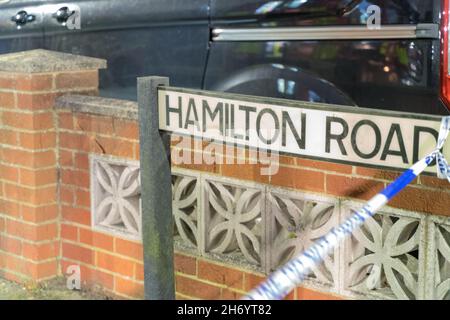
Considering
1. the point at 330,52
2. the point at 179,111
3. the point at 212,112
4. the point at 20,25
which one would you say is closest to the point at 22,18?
the point at 20,25

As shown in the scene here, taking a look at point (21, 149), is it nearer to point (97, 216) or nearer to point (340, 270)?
point (97, 216)

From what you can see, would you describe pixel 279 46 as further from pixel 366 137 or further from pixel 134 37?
pixel 366 137

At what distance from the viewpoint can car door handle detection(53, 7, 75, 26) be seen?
18.3 feet

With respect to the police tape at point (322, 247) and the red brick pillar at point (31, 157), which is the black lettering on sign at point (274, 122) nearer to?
Answer: the police tape at point (322, 247)

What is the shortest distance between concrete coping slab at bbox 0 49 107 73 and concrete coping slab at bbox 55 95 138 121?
7.0 inches

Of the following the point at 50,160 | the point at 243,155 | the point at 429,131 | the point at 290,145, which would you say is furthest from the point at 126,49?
the point at 429,131

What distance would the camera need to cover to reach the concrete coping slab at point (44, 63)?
424 centimetres

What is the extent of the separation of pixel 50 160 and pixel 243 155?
4.03 ft

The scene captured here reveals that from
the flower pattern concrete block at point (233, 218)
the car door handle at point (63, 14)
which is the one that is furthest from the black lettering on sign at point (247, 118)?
the car door handle at point (63, 14)

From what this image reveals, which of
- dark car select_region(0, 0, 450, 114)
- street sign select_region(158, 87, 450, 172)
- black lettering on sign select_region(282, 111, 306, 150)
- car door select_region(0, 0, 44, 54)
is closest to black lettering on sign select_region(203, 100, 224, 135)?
street sign select_region(158, 87, 450, 172)

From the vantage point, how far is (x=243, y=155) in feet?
11.9

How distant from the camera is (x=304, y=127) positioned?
262 centimetres

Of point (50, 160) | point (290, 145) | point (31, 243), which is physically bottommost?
point (31, 243)

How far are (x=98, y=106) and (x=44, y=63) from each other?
1.36 feet
